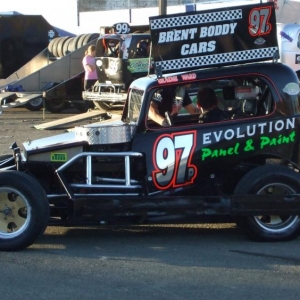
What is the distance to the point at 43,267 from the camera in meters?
6.61

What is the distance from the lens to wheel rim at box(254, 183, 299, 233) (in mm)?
7355

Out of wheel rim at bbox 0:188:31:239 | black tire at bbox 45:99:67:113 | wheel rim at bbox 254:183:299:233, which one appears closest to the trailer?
black tire at bbox 45:99:67:113

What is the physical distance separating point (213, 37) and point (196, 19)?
9.9 inches

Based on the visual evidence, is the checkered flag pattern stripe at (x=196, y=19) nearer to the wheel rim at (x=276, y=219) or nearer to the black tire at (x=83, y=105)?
the wheel rim at (x=276, y=219)

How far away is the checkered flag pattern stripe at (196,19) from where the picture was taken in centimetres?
758

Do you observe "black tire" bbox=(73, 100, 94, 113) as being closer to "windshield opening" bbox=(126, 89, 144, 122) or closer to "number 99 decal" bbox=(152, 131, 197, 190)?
"windshield opening" bbox=(126, 89, 144, 122)

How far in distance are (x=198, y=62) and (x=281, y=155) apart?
1252 millimetres

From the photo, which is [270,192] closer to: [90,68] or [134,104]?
[134,104]

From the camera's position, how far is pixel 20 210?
7160 mm

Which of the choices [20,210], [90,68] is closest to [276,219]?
→ [20,210]

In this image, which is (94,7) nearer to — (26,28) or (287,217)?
(26,28)

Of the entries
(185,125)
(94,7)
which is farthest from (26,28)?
(185,125)

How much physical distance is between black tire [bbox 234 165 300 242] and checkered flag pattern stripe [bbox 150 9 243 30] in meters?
1.58

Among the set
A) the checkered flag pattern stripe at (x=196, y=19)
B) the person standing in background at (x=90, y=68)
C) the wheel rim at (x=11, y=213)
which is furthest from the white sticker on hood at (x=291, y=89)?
the person standing in background at (x=90, y=68)
